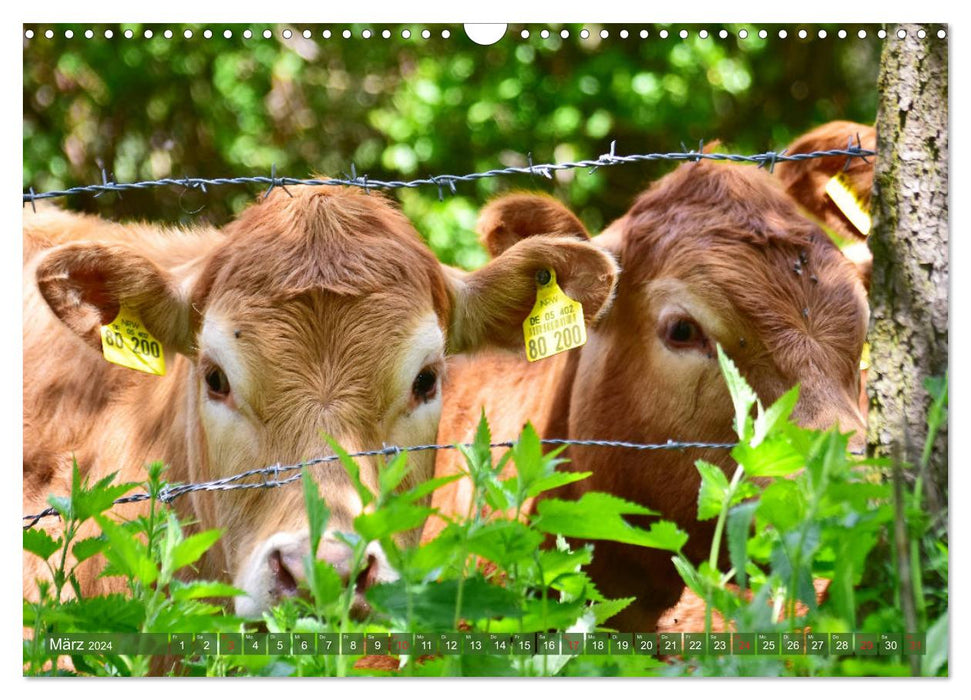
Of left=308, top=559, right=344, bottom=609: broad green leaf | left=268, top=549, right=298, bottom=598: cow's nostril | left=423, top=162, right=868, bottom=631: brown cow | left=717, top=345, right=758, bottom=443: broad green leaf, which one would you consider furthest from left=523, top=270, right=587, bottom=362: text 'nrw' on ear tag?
left=308, top=559, right=344, bottom=609: broad green leaf

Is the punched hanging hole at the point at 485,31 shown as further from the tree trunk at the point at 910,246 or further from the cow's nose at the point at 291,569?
the cow's nose at the point at 291,569

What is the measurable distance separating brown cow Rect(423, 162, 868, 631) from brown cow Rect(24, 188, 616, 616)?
0.37 m

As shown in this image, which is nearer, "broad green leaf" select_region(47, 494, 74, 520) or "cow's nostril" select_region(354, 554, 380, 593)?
"broad green leaf" select_region(47, 494, 74, 520)

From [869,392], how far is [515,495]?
77 cm

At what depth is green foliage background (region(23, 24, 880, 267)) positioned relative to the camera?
3.55m

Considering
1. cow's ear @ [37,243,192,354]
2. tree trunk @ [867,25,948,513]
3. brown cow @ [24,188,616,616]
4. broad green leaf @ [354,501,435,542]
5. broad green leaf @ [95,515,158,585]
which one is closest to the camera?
broad green leaf @ [354,501,435,542]

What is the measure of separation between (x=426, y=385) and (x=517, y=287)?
1.35 ft

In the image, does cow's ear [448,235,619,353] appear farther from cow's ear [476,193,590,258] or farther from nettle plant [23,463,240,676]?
nettle plant [23,463,240,676]

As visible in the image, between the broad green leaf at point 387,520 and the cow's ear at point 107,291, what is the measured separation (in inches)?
64.9

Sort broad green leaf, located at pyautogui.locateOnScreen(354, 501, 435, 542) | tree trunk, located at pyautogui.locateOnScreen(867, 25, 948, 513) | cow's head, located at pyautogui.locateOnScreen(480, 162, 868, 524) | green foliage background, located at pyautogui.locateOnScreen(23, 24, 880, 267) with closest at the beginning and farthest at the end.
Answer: broad green leaf, located at pyautogui.locateOnScreen(354, 501, 435, 542) → tree trunk, located at pyautogui.locateOnScreen(867, 25, 948, 513) → cow's head, located at pyautogui.locateOnScreen(480, 162, 868, 524) → green foliage background, located at pyautogui.locateOnScreen(23, 24, 880, 267)

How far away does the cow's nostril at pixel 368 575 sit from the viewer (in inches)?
99.5

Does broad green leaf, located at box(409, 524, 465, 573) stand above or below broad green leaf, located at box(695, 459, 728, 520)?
below
